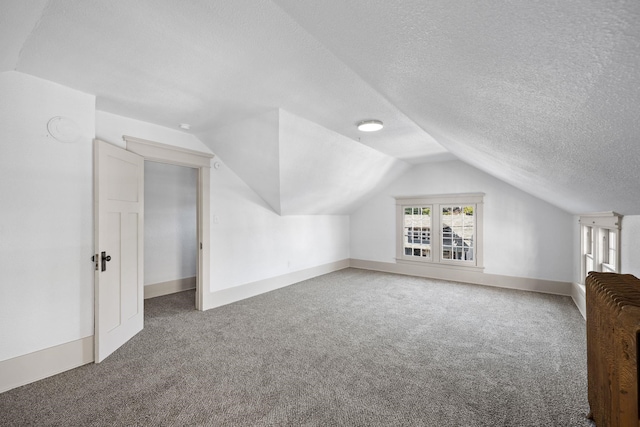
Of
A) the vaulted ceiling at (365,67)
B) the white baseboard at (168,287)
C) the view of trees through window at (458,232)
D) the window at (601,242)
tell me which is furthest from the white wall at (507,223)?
the white baseboard at (168,287)

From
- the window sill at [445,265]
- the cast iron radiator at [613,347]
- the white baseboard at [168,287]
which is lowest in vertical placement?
the white baseboard at [168,287]

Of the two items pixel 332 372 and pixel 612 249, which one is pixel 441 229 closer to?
pixel 612 249

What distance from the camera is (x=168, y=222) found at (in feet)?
16.4

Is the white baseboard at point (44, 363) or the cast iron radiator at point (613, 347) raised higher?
the cast iron radiator at point (613, 347)

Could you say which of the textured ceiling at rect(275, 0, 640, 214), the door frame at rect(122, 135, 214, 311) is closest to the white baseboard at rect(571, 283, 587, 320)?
the textured ceiling at rect(275, 0, 640, 214)

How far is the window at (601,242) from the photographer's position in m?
2.56

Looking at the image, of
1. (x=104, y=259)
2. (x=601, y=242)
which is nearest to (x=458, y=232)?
(x=601, y=242)

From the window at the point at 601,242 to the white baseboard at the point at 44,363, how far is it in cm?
484

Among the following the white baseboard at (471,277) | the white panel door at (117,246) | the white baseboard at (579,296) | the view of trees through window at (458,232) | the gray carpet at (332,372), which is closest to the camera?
the gray carpet at (332,372)

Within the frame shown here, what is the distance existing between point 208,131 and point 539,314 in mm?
4985

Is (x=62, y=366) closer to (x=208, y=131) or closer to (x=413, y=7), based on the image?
(x=208, y=131)

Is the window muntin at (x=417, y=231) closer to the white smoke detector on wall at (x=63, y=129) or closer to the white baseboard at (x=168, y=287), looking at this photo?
the white baseboard at (x=168, y=287)

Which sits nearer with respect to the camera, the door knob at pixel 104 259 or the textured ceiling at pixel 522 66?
the textured ceiling at pixel 522 66

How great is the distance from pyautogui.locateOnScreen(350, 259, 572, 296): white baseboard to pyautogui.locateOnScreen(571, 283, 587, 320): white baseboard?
25cm
